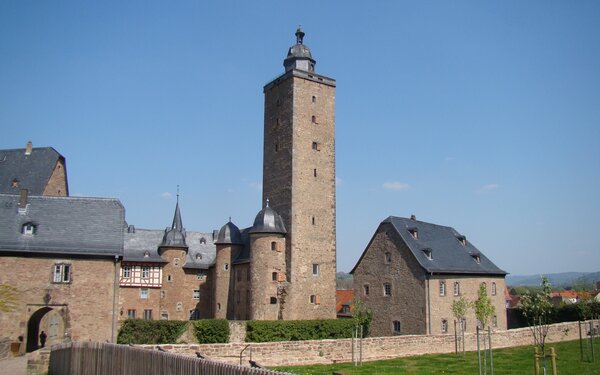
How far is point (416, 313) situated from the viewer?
36750 mm

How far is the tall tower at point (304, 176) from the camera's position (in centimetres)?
3797

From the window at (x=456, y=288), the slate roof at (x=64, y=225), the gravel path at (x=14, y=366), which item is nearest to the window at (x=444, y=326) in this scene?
the window at (x=456, y=288)

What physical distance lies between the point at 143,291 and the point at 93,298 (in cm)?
1469

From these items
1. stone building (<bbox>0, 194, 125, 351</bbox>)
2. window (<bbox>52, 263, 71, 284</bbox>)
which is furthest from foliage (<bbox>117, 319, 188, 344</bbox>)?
window (<bbox>52, 263, 71, 284</bbox>)

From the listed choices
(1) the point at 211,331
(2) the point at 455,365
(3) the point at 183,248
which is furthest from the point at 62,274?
(2) the point at 455,365

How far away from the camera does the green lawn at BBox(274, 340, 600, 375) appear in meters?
22.5

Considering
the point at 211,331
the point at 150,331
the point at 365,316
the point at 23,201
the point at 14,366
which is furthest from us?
the point at 365,316

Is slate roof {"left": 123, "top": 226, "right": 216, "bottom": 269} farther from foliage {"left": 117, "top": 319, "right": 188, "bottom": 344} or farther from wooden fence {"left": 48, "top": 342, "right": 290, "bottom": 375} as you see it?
wooden fence {"left": 48, "top": 342, "right": 290, "bottom": 375}

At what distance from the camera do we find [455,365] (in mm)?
25047

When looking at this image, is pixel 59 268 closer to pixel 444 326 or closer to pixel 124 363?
pixel 124 363

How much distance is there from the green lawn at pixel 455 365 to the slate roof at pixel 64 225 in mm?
13441

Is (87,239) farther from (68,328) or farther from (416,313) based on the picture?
(416,313)

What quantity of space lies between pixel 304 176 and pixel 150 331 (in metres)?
14.5

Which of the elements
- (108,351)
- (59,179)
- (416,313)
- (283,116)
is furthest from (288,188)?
(108,351)
